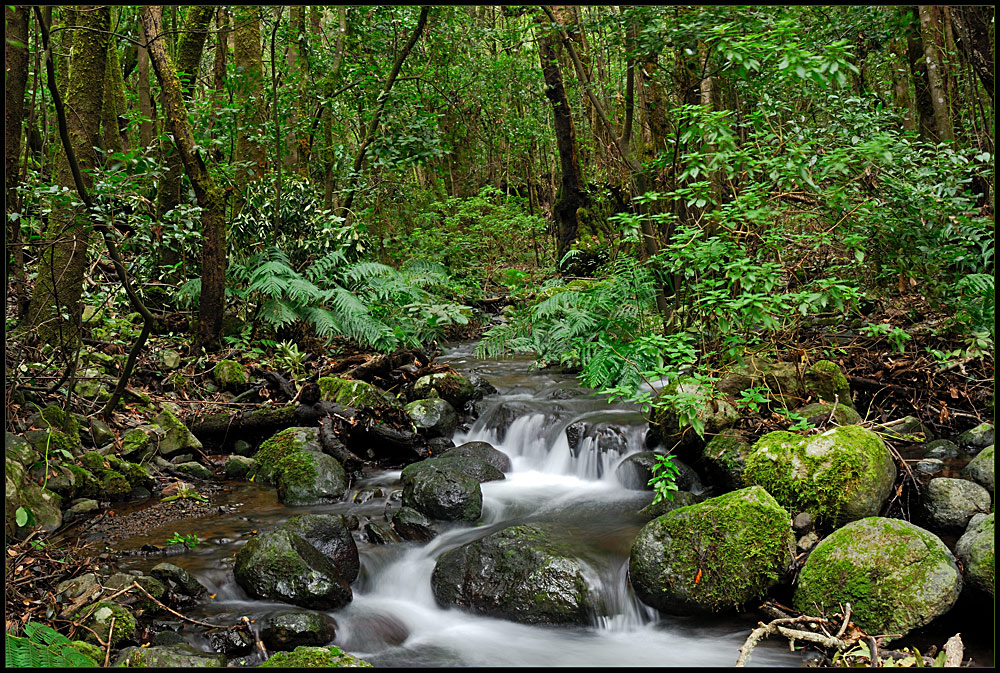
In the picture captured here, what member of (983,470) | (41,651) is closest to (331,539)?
(41,651)

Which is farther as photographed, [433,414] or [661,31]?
[433,414]

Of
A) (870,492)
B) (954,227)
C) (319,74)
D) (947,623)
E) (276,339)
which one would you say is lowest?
(947,623)

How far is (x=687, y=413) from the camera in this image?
493 centimetres

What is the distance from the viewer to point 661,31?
657 cm

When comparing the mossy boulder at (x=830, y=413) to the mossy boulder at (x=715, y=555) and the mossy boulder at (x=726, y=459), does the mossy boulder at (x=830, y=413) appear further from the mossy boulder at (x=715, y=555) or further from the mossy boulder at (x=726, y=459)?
the mossy boulder at (x=715, y=555)

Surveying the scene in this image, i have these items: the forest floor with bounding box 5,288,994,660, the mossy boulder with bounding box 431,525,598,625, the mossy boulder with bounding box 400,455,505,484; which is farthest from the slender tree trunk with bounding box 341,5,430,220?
the mossy boulder with bounding box 431,525,598,625

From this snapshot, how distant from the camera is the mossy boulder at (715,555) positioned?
13.1ft

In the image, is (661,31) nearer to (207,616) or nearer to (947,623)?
(947,623)

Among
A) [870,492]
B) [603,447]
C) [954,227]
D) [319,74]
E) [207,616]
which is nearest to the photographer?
[207,616]

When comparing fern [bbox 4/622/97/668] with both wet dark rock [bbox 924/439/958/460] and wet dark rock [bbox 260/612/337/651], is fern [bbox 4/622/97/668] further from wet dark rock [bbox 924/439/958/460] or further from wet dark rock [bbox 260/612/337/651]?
wet dark rock [bbox 924/439/958/460]

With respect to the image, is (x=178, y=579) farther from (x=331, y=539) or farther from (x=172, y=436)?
(x=172, y=436)

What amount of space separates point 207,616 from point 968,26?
7220mm

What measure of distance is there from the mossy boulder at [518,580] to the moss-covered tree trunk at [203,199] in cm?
491

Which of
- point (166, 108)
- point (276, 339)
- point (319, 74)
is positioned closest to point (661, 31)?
point (166, 108)
